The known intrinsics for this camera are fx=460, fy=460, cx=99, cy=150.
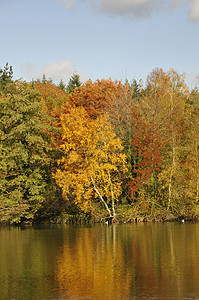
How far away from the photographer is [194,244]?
29.5m

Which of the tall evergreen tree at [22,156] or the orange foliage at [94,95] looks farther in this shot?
the orange foliage at [94,95]

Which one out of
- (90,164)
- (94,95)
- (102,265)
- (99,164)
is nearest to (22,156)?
(90,164)

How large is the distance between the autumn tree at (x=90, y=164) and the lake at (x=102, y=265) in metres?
8.81

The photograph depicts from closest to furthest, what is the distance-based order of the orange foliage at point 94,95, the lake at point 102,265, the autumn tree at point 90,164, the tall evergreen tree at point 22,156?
the lake at point 102,265 → the autumn tree at point 90,164 → the tall evergreen tree at point 22,156 → the orange foliage at point 94,95

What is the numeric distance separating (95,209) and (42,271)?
2707cm

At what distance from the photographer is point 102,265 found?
75.4 feet

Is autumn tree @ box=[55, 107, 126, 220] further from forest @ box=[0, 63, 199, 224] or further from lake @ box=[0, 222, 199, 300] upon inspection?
lake @ box=[0, 222, 199, 300]

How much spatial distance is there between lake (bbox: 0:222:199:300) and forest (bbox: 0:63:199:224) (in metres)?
8.76

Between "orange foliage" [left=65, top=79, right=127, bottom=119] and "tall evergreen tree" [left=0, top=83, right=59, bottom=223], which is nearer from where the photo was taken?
"tall evergreen tree" [left=0, top=83, right=59, bottom=223]

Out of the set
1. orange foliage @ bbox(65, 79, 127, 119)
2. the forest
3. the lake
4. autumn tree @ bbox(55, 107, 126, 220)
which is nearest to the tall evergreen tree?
the forest

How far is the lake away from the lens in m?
16.9

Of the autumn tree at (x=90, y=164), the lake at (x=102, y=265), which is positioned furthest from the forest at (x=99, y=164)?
the lake at (x=102, y=265)

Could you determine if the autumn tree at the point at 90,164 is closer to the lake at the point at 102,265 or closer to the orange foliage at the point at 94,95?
the lake at the point at 102,265

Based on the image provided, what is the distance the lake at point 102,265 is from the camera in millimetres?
16930
